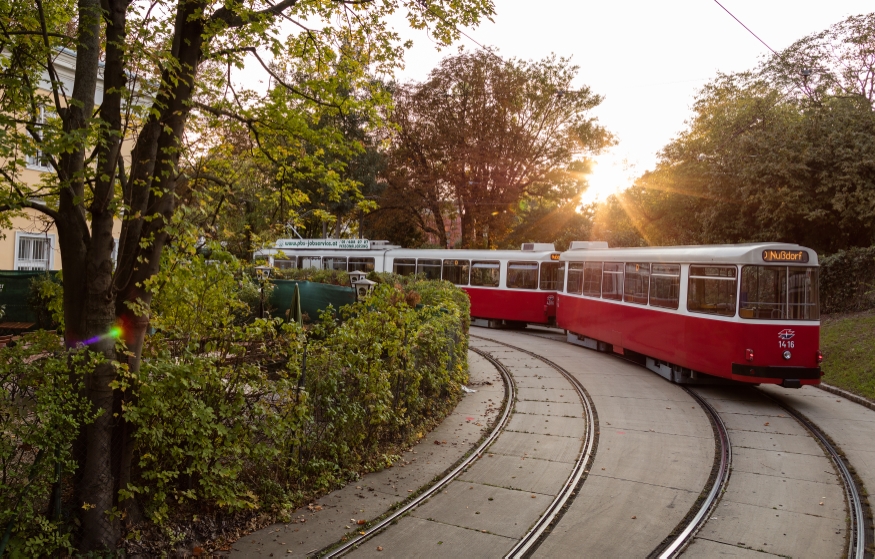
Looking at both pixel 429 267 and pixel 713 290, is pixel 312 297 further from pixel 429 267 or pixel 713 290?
pixel 713 290

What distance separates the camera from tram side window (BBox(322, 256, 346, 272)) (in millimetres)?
30922

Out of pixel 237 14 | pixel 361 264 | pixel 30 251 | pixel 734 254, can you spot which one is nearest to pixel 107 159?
pixel 237 14

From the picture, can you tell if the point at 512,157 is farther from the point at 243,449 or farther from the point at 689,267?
the point at 243,449

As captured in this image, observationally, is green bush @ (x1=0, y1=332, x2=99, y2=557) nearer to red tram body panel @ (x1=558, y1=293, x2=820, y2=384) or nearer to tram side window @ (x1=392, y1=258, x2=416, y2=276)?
red tram body panel @ (x1=558, y1=293, x2=820, y2=384)

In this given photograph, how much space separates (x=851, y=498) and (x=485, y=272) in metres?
18.3

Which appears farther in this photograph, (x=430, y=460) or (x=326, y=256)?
(x=326, y=256)

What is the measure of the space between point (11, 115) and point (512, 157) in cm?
3106

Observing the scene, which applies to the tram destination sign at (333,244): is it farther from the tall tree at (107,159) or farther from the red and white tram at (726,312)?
the tall tree at (107,159)

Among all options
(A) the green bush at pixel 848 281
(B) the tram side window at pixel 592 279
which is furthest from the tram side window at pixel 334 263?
(A) the green bush at pixel 848 281

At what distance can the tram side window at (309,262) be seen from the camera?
31562mm

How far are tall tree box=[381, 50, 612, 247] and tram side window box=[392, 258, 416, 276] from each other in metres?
8.55

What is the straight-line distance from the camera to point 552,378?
14914 millimetres

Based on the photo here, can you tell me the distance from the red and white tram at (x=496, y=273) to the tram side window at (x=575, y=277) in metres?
0.84

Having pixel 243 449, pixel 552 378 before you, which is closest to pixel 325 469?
pixel 243 449
